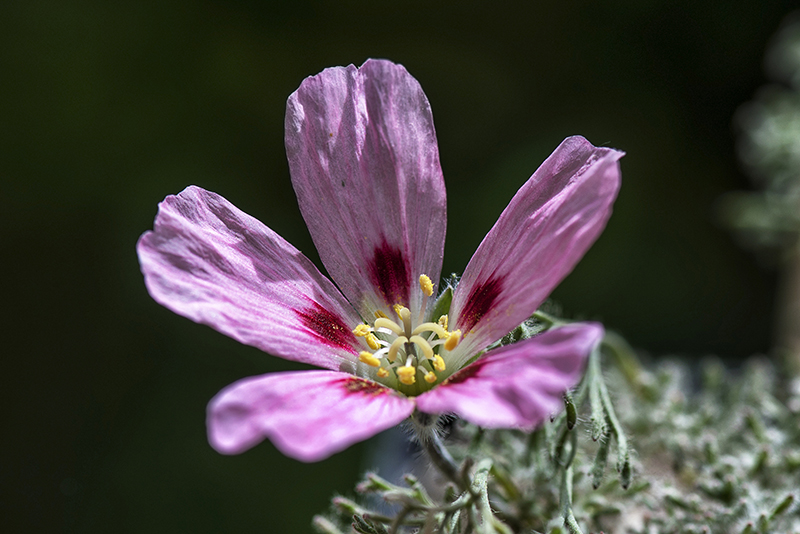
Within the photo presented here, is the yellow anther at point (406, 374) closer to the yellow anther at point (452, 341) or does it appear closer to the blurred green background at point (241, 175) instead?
the yellow anther at point (452, 341)

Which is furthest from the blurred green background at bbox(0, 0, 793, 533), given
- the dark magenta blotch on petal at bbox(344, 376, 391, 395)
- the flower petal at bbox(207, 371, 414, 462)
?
the flower petal at bbox(207, 371, 414, 462)

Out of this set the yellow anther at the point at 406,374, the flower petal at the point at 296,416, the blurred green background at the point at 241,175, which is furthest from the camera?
the blurred green background at the point at 241,175

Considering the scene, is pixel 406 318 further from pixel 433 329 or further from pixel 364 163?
pixel 364 163

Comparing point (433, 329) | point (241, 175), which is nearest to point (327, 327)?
point (433, 329)

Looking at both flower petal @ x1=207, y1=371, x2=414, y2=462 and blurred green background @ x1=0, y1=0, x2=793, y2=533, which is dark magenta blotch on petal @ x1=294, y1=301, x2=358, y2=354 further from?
blurred green background @ x1=0, y1=0, x2=793, y2=533

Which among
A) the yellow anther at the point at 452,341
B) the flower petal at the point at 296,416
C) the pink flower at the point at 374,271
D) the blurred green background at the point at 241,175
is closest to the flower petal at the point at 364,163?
the pink flower at the point at 374,271
